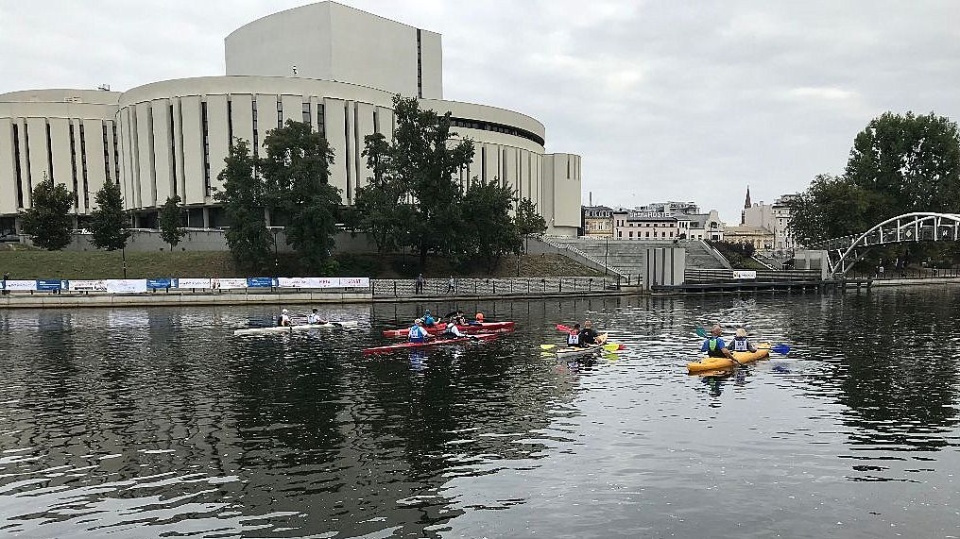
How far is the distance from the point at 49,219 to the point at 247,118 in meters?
32.7

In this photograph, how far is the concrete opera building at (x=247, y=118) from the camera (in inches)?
4048

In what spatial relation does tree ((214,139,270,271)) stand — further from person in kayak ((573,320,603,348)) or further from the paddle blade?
the paddle blade

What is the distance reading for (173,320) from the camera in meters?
51.1

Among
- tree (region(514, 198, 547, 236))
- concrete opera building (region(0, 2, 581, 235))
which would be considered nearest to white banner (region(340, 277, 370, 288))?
tree (region(514, 198, 547, 236))

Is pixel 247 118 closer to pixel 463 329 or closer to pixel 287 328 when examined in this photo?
pixel 287 328

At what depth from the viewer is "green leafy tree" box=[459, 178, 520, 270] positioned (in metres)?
83.6

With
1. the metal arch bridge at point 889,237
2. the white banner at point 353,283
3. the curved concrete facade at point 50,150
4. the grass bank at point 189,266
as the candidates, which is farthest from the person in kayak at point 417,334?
the curved concrete facade at point 50,150

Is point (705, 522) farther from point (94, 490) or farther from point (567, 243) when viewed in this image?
point (567, 243)

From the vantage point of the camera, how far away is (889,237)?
9250 centimetres

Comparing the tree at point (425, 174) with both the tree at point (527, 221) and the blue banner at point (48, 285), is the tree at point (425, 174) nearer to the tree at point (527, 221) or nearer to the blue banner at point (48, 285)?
the tree at point (527, 221)

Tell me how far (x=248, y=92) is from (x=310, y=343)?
76.9 meters

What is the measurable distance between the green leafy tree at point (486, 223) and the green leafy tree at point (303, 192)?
58.3 ft

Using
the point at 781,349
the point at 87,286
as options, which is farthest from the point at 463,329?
the point at 87,286

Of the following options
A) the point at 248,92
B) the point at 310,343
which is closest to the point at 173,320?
Result: the point at 310,343
